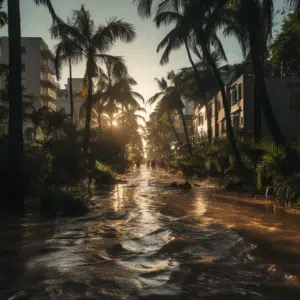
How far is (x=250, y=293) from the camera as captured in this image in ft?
15.0

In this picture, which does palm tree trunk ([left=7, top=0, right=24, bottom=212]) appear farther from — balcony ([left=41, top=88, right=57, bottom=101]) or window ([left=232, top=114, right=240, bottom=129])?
balcony ([left=41, top=88, right=57, bottom=101])

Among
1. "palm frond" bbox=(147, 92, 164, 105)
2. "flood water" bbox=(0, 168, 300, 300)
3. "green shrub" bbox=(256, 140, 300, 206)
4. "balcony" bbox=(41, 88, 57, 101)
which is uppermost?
"balcony" bbox=(41, 88, 57, 101)

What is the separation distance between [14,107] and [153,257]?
6240 mm

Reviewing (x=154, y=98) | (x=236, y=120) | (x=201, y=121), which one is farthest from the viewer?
(x=201, y=121)

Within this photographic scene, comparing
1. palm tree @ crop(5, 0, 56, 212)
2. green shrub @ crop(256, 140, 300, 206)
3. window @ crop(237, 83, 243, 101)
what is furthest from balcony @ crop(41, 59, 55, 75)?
green shrub @ crop(256, 140, 300, 206)

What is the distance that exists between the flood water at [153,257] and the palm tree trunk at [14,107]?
129 centimetres

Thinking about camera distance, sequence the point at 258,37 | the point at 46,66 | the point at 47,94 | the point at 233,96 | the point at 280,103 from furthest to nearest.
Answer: the point at 47,94 < the point at 46,66 < the point at 233,96 < the point at 280,103 < the point at 258,37

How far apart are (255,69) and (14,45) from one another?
920cm

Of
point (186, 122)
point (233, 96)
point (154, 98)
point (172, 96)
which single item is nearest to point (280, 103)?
point (233, 96)

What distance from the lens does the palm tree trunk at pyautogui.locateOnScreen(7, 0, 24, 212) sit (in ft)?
34.4

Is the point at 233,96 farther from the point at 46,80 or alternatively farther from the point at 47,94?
the point at 47,94

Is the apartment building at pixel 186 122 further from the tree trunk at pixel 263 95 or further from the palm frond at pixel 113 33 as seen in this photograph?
the tree trunk at pixel 263 95

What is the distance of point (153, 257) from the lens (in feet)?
20.5

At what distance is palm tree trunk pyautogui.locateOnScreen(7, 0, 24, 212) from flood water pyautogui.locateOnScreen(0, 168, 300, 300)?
4.22 ft
